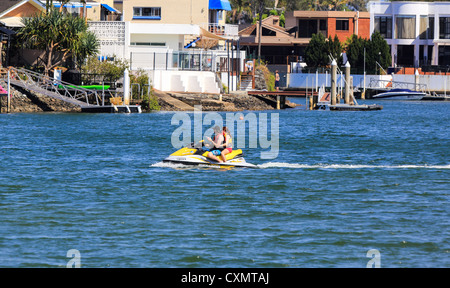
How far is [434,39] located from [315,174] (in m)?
88.2

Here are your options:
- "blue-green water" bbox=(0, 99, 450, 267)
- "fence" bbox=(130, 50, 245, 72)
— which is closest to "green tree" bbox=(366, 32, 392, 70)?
"fence" bbox=(130, 50, 245, 72)

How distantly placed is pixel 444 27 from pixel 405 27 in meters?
5.37

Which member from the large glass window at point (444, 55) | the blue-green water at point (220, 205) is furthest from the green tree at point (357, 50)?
the blue-green water at point (220, 205)

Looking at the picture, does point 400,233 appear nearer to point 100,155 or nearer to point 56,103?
point 100,155

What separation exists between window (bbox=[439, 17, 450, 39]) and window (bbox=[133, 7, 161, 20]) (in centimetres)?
4698

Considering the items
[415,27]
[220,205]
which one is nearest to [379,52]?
[415,27]

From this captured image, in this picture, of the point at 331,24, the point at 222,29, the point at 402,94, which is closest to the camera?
the point at 222,29

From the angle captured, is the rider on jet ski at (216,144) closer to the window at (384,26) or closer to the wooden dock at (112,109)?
the wooden dock at (112,109)

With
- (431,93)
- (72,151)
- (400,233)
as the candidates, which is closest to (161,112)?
(72,151)

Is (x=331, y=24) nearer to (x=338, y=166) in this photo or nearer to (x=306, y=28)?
(x=306, y=28)

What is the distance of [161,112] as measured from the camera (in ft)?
214

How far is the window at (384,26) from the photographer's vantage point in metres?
118

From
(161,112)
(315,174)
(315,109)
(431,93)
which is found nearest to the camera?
(315,174)

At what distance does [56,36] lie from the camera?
62969 millimetres
